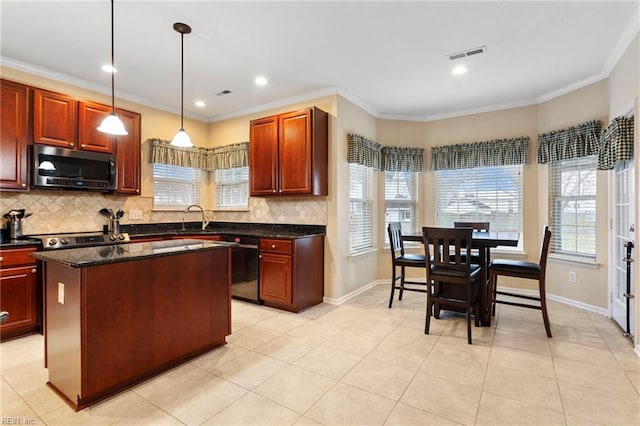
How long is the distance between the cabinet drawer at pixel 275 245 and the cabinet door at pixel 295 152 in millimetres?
685

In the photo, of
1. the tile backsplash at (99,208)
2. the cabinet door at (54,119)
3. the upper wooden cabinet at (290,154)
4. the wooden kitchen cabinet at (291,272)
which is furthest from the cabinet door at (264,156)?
the cabinet door at (54,119)

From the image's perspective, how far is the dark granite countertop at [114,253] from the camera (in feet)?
6.12

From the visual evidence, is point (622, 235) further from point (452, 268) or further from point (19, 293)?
point (19, 293)

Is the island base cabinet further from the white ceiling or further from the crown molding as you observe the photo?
the crown molding

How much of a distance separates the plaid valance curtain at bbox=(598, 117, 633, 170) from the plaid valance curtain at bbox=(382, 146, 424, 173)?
7.62 ft

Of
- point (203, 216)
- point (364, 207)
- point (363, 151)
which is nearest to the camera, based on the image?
point (363, 151)

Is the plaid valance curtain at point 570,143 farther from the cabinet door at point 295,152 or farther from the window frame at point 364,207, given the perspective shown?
the cabinet door at point 295,152

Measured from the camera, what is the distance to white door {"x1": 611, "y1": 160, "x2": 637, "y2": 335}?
2938mm

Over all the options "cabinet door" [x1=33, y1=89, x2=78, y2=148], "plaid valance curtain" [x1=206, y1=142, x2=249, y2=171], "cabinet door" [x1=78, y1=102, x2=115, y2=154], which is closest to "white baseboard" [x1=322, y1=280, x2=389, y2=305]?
"plaid valance curtain" [x1=206, y1=142, x2=249, y2=171]

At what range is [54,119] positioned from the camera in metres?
3.42

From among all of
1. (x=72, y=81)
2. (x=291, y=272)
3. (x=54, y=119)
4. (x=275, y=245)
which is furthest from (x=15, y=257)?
(x=291, y=272)

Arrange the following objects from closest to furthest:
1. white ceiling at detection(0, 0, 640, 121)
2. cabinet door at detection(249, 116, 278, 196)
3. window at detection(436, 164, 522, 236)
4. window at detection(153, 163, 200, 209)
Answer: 1. white ceiling at detection(0, 0, 640, 121)
2. cabinet door at detection(249, 116, 278, 196)
3. window at detection(436, 164, 522, 236)
4. window at detection(153, 163, 200, 209)

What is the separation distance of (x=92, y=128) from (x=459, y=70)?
428cm

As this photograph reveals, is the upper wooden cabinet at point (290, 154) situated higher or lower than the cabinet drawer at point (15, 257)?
higher
